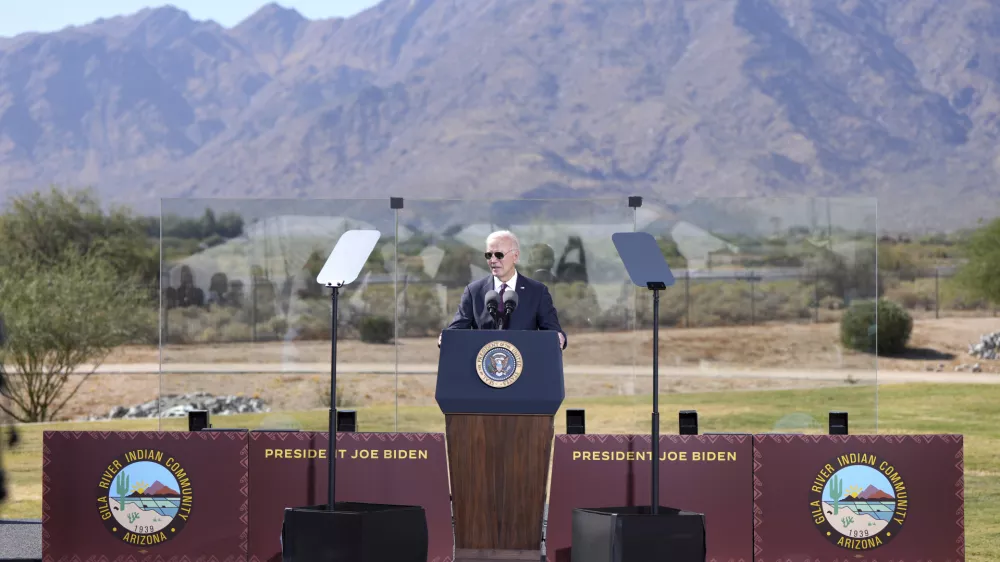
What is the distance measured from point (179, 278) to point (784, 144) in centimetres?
10831

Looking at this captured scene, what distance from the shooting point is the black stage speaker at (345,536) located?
6.21 metres

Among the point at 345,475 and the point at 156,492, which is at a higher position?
the point at 345,475

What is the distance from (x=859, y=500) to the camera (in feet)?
22.4

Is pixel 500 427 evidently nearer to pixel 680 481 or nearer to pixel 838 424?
pixel 680 481

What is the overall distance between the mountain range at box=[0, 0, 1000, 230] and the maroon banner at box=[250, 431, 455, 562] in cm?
8484

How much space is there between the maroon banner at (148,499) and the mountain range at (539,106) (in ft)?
279

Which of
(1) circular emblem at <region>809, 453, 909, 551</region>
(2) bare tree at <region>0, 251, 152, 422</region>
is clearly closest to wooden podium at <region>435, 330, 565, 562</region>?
(1) circular emblem at <region>809, 453, 909, 551</region>

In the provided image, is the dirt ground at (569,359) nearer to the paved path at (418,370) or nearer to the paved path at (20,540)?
the paved path at (418,370)

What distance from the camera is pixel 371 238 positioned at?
6660 mm

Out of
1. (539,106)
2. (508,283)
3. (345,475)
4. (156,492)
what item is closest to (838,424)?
(508,283)

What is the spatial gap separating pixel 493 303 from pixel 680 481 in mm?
1558

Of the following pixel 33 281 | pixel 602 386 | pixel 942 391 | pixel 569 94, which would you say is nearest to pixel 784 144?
pixel 569 94

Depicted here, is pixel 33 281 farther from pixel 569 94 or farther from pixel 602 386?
pixel 569 94

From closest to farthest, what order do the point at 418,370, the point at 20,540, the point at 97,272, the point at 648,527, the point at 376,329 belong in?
1. the point at 648,527
2. the point at 20,540
3. the point at 376,329
4. the point at 418,370
5. the point at 97,272
